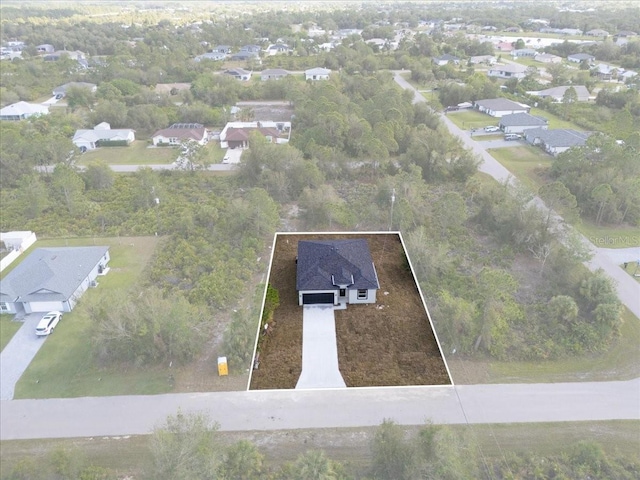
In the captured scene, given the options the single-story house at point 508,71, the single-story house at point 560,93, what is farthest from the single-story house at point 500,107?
the single-story house at point 508,71

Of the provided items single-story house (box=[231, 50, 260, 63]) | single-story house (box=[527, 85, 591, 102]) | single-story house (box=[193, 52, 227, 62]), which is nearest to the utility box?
single-story house (box=[527, 85, 591, 102])

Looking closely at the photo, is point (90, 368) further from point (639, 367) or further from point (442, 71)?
point (442, 71)

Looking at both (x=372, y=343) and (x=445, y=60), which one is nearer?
(x=372, y=343)

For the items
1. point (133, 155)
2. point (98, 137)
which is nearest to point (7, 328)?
point (133, 155)

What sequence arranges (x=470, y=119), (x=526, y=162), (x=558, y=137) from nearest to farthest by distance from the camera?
(x=526, y=162) → (x=558, y=137) → (x=470, y=119)

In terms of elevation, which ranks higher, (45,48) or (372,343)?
(372,343)

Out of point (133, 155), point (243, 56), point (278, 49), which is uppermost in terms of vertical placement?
point (278, 49)

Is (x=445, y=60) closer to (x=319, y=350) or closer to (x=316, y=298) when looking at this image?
(x=316, y=298)

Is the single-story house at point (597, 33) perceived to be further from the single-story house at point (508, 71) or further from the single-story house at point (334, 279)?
Answer: the single-story house at point (334, 279)

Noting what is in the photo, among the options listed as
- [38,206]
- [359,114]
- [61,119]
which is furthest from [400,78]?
[38,206]
